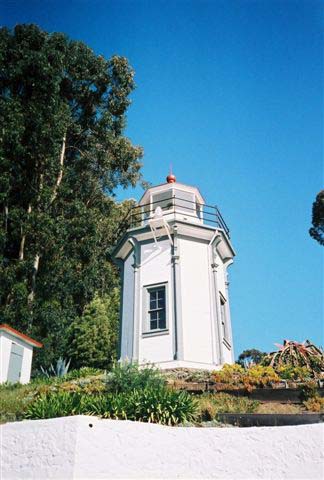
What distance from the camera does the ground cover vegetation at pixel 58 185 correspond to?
A: 61.5ft

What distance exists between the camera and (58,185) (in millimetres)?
21938

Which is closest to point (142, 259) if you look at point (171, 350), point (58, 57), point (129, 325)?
point (129, 325)

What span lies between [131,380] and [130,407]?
73.7 inches

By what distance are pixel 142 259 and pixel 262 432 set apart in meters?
9.57

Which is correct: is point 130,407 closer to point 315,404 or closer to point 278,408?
point 278,408

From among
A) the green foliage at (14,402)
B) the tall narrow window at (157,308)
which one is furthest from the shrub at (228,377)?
the green foliage at (14,402)

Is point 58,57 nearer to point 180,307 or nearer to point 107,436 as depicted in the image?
point 180,307

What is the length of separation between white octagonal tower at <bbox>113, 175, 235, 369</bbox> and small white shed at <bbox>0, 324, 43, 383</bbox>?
3.38m

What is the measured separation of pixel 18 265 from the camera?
18484 mm

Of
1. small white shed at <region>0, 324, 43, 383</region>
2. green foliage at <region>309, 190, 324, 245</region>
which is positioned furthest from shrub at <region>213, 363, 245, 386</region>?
green foliage at <region>309, 190, 324, 245</region>

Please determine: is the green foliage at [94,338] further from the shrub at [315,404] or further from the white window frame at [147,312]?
the shrub at [315,404]

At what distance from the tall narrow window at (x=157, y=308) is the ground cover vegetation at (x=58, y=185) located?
16.6 ft

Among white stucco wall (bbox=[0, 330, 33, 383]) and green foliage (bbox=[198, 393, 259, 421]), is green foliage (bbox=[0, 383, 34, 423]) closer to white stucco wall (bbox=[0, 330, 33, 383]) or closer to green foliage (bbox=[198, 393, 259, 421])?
white stucco wall (bbox=[0, 330, 33, 383])

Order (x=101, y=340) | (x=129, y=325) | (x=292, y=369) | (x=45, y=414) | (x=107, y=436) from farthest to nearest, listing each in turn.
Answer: (x=101, y=340), (x=129, y=325), (x=292, y=369), (x=45, y=414), (x=107, y=436)
